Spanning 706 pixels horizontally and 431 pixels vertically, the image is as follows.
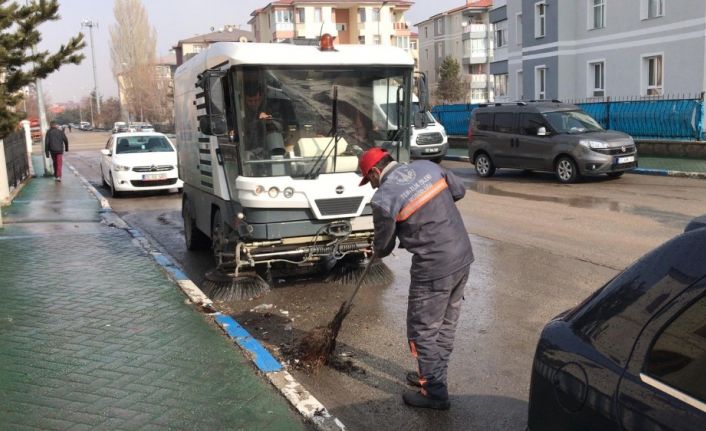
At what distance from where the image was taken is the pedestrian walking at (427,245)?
4.14 m

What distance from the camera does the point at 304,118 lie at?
A: 279 inches

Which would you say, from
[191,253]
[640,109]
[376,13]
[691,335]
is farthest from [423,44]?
[691,335]

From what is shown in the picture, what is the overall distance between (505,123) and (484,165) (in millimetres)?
1440

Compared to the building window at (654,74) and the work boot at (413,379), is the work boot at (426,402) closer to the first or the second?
the work boot at (413,379)

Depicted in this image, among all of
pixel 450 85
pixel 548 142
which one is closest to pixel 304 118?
pixel 548 142

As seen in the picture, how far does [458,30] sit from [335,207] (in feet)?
239

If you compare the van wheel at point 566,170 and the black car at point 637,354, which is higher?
the black car at point 637,354

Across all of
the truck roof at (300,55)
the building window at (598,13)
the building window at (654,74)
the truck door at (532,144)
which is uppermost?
the building window at (598,13)

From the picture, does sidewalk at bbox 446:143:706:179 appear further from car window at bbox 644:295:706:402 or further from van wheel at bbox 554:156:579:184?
car window at bbox 644:295:706:402

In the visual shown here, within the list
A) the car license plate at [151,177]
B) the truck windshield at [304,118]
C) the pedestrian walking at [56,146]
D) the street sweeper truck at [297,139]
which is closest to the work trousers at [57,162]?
the pedestrian walking at [56,146]

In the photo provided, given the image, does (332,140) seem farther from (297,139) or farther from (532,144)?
(532,144)

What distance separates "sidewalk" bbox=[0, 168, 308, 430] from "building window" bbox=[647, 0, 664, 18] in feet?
84.1

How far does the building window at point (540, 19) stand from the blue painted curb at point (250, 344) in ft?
104

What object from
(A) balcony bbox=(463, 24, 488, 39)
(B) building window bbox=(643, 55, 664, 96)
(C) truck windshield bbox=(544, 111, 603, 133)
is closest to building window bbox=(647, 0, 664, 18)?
(B) building window bbox=(643, 55, 664, 96)
